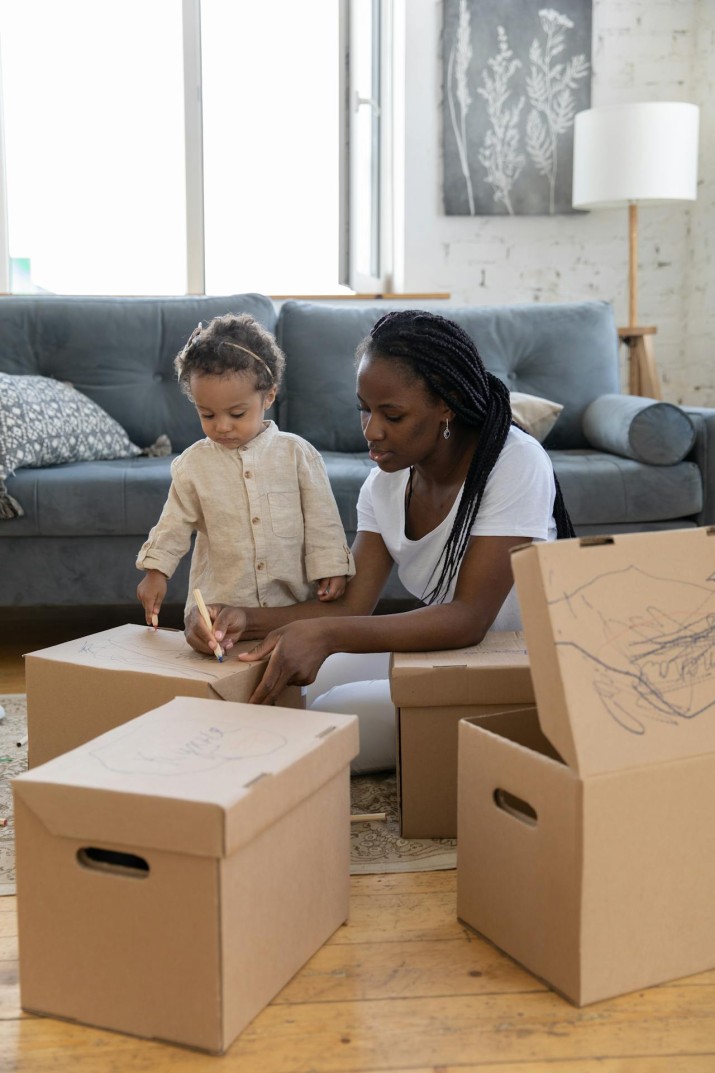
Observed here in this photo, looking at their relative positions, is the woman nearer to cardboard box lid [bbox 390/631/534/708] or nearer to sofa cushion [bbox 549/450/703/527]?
cardboard box lid [bbox 390/631/534/708]

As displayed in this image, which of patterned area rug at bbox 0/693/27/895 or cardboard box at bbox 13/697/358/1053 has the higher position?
cardboard box at bbox 13/697/358/1053

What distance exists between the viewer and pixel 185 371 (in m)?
1.74

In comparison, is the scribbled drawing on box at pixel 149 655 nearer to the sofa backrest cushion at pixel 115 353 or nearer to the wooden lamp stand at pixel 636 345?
the sofa backrest cushion at pixel 115 353

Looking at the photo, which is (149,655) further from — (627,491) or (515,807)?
(627,491)

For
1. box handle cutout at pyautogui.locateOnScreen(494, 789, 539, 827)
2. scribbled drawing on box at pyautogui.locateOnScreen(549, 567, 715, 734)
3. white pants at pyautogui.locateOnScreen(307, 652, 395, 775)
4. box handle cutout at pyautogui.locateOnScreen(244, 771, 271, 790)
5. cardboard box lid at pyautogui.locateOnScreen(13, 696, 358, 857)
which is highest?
scribbled drawing on box at pyautogui.locateOnScreen(549, 567, 715, 734)

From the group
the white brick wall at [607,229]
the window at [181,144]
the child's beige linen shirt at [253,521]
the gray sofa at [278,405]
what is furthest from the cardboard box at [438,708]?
the white brick wall at [607,229]

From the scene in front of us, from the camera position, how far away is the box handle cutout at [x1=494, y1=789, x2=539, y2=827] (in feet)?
3.78

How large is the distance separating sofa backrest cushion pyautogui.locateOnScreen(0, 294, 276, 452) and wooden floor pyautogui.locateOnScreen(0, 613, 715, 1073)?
2.04 meters

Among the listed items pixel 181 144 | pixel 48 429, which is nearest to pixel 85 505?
pixel 48 429

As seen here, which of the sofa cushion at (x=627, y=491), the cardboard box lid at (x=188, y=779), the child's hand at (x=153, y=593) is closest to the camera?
the cardboard box lid at (x=188, y=779)

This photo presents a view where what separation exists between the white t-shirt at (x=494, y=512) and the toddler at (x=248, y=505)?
0.27ft

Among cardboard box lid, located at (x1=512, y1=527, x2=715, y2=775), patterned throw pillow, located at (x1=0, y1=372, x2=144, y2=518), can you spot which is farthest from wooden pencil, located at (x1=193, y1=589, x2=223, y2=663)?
patterned throw pillow, located at (x1=0, y1=372, x2=144, y2=518)

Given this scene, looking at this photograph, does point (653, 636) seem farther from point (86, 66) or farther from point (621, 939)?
point (86, 66)

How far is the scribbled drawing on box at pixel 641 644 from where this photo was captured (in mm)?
1067
